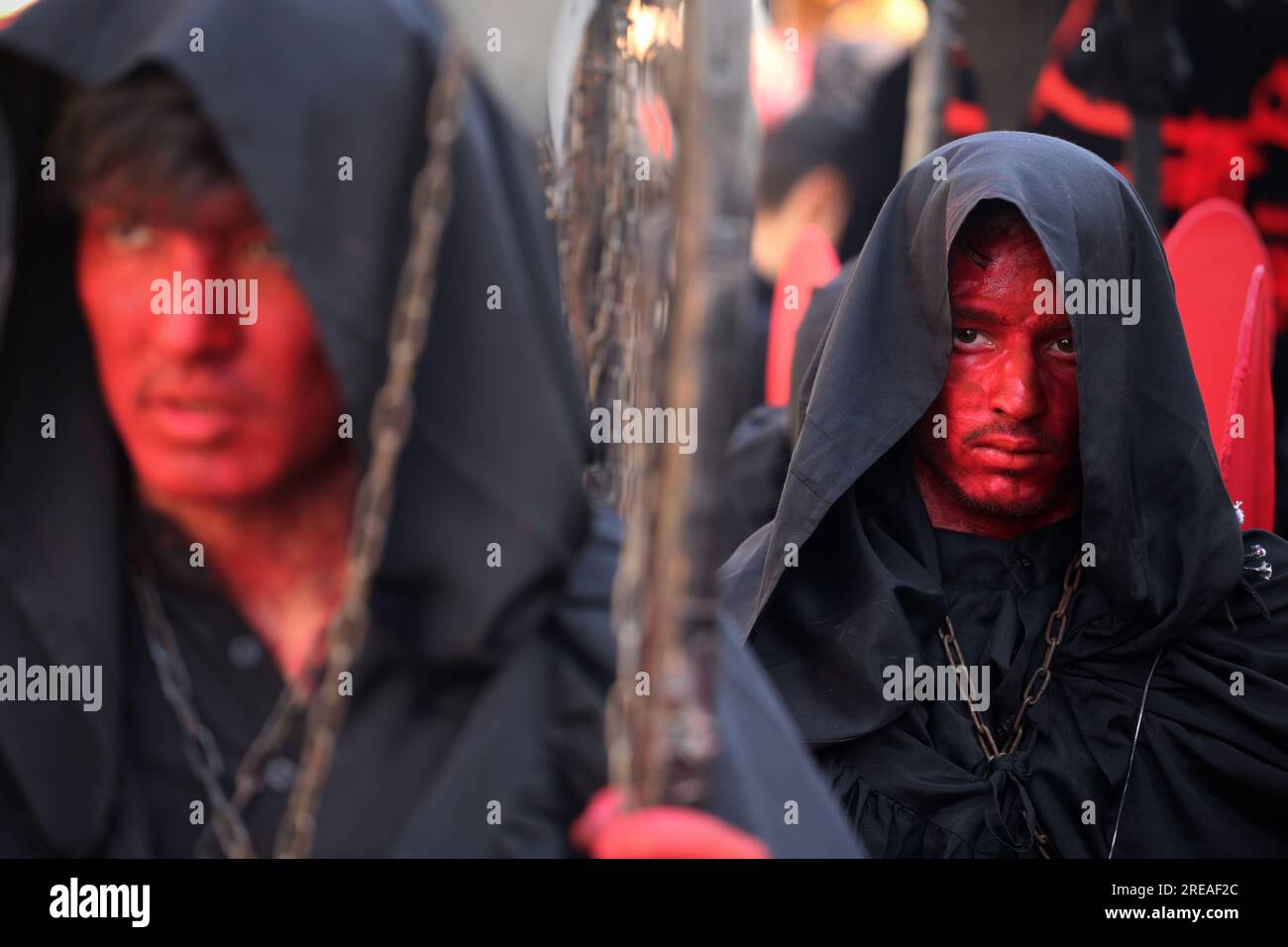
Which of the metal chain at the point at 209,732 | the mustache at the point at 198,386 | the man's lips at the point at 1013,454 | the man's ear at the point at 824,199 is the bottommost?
the metal chain at the point at 209,732

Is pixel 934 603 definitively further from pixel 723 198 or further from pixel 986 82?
pixel 986 82

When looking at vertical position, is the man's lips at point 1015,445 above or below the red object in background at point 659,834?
above

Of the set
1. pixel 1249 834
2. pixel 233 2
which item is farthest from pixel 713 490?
pixel 1249 834

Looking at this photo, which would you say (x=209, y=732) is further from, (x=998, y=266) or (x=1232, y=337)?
(x=1232, y=337)

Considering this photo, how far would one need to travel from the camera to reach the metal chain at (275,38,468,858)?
187 cm

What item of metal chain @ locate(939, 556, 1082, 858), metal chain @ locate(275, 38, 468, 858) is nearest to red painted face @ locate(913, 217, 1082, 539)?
metal chain @ locate(939, 556, 1082, 858)

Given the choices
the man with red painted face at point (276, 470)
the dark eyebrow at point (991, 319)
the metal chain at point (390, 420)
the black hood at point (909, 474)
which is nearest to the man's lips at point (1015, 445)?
the black hood at point (909, 474)

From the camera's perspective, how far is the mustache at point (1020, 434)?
321cm

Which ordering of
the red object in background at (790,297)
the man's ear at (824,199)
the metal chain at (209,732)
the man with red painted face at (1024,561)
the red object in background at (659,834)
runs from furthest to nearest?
the man's ear at (824,199), the red object in background at (790,297), the man with red painted face at (1024,561), the metal chain at (209,732), the red object in background at (659,834)

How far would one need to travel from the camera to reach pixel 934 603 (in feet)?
10.6

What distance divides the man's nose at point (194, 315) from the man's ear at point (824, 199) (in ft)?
22.7

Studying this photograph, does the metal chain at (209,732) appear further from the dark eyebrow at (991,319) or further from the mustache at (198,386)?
the dark eyebrow at (991,319)

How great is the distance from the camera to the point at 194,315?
6.24 feet

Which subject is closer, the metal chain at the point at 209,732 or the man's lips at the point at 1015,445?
the metal chain at the point at 209,732
